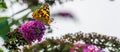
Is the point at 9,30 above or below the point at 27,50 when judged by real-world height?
below

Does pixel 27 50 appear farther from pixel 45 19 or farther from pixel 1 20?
pixel 1 20

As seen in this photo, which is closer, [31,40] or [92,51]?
[92,51]

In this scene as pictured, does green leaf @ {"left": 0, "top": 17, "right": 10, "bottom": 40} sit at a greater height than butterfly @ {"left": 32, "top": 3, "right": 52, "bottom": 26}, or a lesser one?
lesser

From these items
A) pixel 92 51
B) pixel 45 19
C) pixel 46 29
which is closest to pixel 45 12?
pixel 45 19

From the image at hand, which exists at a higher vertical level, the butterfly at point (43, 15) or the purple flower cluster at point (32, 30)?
the butterfly at point (43, 15)
